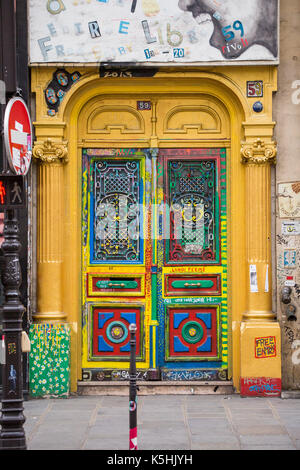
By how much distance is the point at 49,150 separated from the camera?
10.3 meters

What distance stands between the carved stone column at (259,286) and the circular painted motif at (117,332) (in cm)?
153

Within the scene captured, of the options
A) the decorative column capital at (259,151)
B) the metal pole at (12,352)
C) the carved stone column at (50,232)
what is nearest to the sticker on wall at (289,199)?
the decorative column capital at (259,151)

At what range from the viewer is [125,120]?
10.7 metres

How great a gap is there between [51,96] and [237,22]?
252 centimetres

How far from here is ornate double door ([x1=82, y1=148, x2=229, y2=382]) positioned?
34.4ft

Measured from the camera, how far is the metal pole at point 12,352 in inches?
292

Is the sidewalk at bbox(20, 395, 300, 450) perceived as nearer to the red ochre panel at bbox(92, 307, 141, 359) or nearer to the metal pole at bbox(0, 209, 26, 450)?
the metal pole at bbox(0, 209, 26, 450)

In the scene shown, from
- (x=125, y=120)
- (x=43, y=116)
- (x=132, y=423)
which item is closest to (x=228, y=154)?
(x=125, y=120)

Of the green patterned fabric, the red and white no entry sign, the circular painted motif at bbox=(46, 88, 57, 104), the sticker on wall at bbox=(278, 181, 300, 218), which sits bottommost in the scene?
the green patterned fabric

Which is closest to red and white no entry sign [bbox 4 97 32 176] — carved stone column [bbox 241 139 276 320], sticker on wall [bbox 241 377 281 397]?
carved stone column [bbox 241 139 276 320]

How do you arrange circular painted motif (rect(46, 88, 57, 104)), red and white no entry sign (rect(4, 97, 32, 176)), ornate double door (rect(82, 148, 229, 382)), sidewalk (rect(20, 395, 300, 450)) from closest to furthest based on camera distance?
red and white no entry sign (rect(4, 97, 32, 176))
sidewalk (rect(20, 395, 300, 450))
circular painted motif (rect(46, 88, 57, 104))
ornate double door (rect(82, 148, 229, 382))

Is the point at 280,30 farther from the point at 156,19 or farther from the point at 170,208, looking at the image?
the point at 170,208

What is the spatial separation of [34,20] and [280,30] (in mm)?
3121

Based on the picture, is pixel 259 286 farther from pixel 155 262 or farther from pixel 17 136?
pixel 17 136
